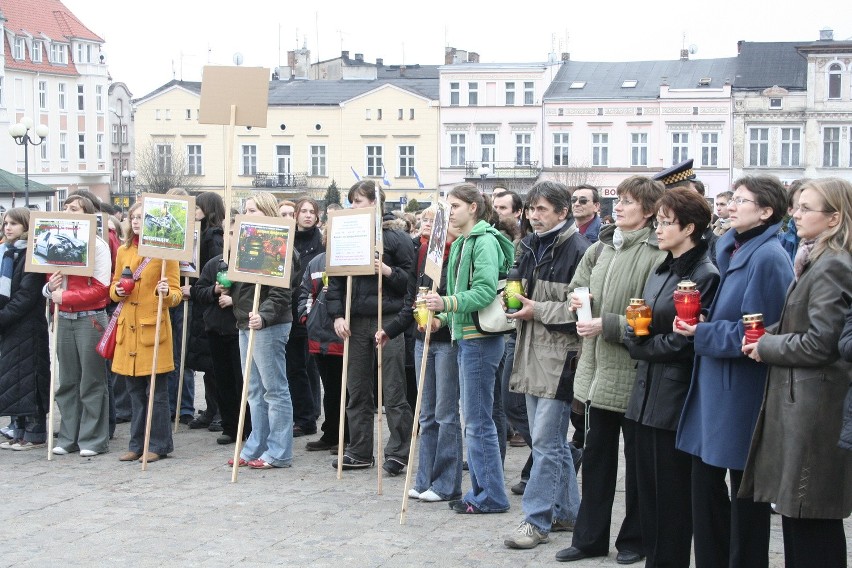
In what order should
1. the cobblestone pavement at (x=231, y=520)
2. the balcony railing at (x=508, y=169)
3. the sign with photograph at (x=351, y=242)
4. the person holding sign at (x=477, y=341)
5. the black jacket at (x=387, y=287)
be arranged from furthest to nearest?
the balcony railing at (x=508, y=169) < the black jacket at (x=387, y=287) < the sign with photograph at (x=351, y=242) < the person holding sign at (x=477, y=341) < the cobblestone pavement at (x=231, y=520)

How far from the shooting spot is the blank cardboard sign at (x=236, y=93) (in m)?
10.2

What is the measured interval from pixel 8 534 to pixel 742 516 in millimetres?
4464

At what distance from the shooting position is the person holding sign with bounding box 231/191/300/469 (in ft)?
31.0

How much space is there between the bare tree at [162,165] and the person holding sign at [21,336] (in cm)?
5514

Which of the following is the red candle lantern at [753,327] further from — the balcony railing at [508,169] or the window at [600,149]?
the window at [600,149]

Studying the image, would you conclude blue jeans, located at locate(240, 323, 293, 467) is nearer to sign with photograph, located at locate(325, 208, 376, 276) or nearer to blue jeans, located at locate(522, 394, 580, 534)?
sign with photograph, located at locate(325, 208, 376, 276)

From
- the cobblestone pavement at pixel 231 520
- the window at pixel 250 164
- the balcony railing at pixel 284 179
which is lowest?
the cobblestone pavement at pixel 231 520

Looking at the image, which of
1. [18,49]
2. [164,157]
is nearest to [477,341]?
[164,157]

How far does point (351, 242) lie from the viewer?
9016 mm

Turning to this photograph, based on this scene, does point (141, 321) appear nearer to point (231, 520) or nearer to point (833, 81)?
point (231, 520)

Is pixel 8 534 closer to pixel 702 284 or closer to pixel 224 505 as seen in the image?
pixel 224 505

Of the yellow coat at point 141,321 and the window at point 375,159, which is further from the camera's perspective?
the window at point 375,159

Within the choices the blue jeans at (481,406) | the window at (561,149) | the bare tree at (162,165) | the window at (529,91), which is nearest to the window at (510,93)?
the window at (529,91)

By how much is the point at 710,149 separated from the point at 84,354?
53.3 metres
